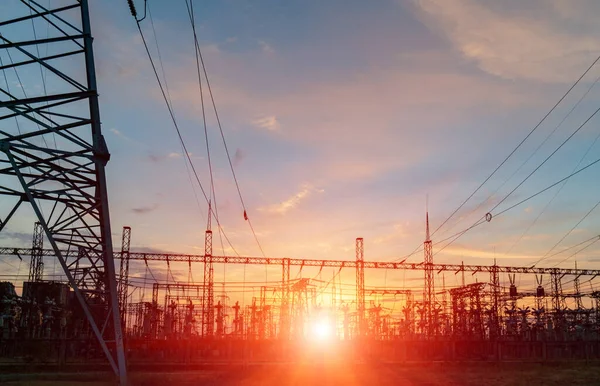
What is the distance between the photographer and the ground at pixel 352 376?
94.1ft

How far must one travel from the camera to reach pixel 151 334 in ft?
240

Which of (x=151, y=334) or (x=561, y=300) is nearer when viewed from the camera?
(x=151, y=334)

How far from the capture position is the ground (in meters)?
28.7

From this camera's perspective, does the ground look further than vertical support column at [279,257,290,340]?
No

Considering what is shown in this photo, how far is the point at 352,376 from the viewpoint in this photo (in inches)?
1364

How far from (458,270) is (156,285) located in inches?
1638

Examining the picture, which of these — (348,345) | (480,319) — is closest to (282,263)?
(348,345)

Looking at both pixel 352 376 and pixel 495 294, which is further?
pixel 495 294

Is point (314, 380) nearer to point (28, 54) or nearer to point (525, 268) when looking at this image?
point (28, 54)

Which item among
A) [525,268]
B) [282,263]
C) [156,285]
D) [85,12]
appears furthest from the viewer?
[156,285]

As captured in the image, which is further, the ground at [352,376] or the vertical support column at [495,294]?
the vertical support column at [495,294]

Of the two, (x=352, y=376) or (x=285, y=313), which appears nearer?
(x=352, y=376)

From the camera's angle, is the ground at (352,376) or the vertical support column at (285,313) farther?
the vertical support column at (285,313)

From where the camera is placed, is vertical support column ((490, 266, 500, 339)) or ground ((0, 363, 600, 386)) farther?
vertical support column ((490, 266, 500, 339))
